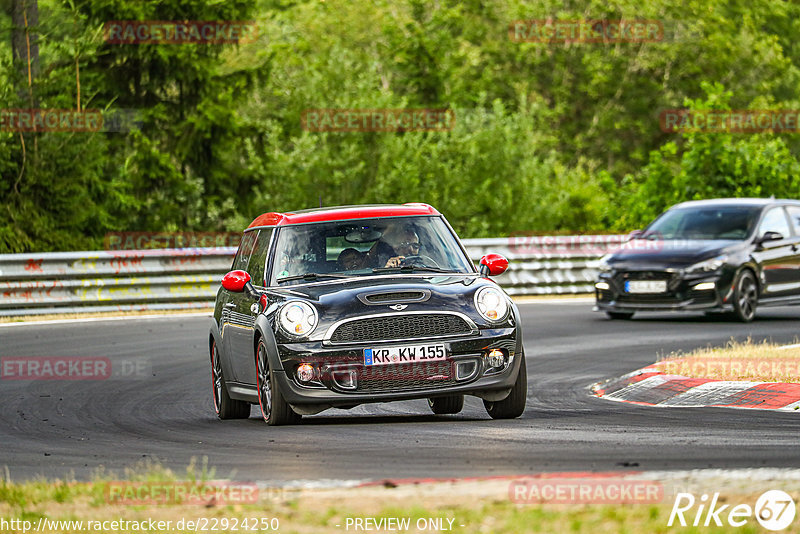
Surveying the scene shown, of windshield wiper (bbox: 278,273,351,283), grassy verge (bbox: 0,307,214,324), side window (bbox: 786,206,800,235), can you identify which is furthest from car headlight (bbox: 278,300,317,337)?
side window (bbox: 786,206,800,235)

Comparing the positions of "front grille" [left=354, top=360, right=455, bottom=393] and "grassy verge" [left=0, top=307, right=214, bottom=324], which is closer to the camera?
"front grille" [left=354, top=360, right=455, bottom=393]

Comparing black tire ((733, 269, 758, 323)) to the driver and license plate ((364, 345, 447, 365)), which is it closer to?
the driver

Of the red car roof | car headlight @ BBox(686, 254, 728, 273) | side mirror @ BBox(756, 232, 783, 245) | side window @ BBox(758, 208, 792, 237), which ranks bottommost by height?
car headlight @ BBox(686, 254, 728, 273)

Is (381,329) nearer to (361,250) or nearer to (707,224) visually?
(361,250)

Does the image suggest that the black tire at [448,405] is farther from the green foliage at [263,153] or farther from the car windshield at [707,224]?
the green foliage at [263,153]

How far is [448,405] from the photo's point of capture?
36.4 feet

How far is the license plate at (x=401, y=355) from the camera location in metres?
9.60

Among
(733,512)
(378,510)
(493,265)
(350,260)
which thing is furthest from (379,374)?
(733,512)

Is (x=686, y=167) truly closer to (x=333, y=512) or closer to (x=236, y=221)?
(x=236, y=221)

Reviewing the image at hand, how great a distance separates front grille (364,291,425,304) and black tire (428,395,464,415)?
56.2 inches

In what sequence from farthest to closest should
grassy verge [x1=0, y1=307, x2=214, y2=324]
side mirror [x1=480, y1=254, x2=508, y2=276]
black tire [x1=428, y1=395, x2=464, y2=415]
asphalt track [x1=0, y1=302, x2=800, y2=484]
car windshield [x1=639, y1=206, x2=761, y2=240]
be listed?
1. grassy verge [x1=0, y1=307, x2=214, y2=324]
2. car windshield [x1=639, y1=206, x2=761, y2=240]
3. black tire [x1=428, y1=395, x2=464, y2=415]
4. side mirror [x1=480, y1=254, x2=508, y2=276]
5. asphalt track [x1=0, y1=302, x2=800, y2=484]

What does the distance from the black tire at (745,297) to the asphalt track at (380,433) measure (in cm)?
387

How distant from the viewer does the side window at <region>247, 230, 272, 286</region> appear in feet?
35.7

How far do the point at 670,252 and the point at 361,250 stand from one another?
10.1m
